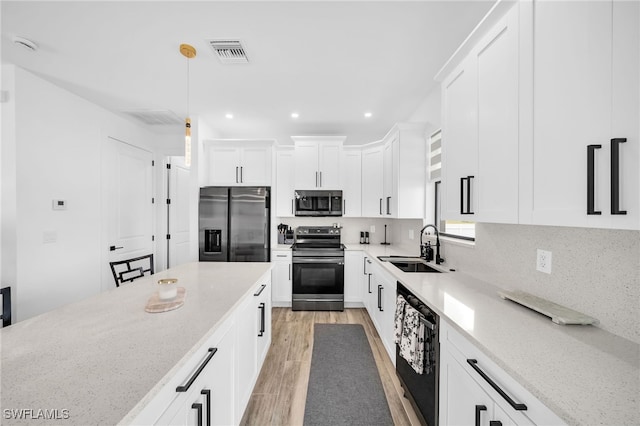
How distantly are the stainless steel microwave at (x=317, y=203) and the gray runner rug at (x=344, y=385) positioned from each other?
1.76m

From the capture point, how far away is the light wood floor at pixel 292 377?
1769 mm

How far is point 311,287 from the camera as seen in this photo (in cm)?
365

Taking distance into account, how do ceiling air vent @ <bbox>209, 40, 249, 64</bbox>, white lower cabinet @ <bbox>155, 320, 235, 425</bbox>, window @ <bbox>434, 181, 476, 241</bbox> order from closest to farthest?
white lower cabinet @ <bbox>155, 320, 235, 425</bbox>, ceiling air vent @ <bbox>209, 40, 249, 64</bbox>, window @ <bbox>434, 181, 476, 241</bbox>

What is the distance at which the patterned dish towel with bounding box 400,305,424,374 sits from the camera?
1.50 metres

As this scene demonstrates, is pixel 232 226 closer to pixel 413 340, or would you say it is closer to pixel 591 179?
pixel 413 340

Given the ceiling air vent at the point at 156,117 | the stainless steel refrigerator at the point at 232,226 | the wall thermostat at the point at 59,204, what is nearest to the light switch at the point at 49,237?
the wall thermostat at the point at 59,204

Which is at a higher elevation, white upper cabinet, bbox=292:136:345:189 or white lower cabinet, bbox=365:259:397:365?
white upper cabinet, bbox=292:136:345:189

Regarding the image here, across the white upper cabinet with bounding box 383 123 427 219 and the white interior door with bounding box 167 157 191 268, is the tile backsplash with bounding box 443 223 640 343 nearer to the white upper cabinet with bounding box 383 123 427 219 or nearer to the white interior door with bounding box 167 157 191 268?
the white upper cabinet with bounding box 383 123 427 219

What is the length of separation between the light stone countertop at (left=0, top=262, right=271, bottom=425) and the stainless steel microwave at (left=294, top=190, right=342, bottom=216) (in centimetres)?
251

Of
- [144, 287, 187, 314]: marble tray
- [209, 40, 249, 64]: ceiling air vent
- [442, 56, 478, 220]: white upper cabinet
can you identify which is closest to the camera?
[144, 287, 187, 314]: marble tray

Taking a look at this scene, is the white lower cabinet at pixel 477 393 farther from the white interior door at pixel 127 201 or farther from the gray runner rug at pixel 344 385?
the white interior door at pixel 127 201

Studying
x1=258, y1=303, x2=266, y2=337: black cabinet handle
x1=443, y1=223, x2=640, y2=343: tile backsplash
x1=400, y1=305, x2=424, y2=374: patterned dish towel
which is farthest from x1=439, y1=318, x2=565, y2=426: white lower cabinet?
x1=258, y1=303, x2=266, y2=337: black cabinet handle

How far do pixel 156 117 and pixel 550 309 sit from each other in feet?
15.2

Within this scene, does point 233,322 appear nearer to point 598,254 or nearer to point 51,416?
point 51,416
